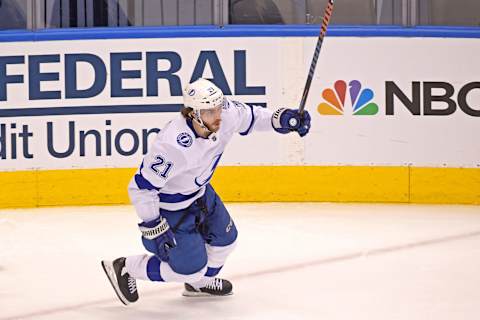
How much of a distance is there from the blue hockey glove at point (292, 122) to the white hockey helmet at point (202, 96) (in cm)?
36

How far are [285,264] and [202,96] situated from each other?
1.46m

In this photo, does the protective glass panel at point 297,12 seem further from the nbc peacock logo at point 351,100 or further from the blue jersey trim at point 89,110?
the blue jersey trim at point 89,110

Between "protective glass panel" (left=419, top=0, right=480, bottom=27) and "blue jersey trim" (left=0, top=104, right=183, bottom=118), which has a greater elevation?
"protective glass panel" (left=419, top=0, right=480, bottom=27)

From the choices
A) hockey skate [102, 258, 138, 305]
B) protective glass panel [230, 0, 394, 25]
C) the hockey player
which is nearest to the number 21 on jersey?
the hockey player

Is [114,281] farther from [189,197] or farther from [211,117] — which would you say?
[211,117]

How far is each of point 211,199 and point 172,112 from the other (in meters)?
2.83

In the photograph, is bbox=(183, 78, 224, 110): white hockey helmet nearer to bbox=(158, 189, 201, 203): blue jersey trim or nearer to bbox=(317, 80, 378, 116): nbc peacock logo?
bbox=(158, 189, 201, 203): blue jersey trim

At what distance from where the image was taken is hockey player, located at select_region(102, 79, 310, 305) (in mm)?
4023

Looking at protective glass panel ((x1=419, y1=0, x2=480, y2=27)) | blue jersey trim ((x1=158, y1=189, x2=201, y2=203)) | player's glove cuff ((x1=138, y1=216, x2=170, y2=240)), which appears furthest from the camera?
protective glass panel ((x1=419, y1=0, x2=480, y2=27))

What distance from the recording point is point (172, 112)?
7.18m

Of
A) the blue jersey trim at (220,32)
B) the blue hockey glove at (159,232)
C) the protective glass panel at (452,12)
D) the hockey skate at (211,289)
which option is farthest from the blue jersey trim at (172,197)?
the protective glass panel at (452,12)

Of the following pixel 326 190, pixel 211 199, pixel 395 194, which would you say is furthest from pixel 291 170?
pixel 211 199

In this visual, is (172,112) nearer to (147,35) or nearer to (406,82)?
(147,35)

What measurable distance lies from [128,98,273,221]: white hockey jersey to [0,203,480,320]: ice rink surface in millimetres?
464
